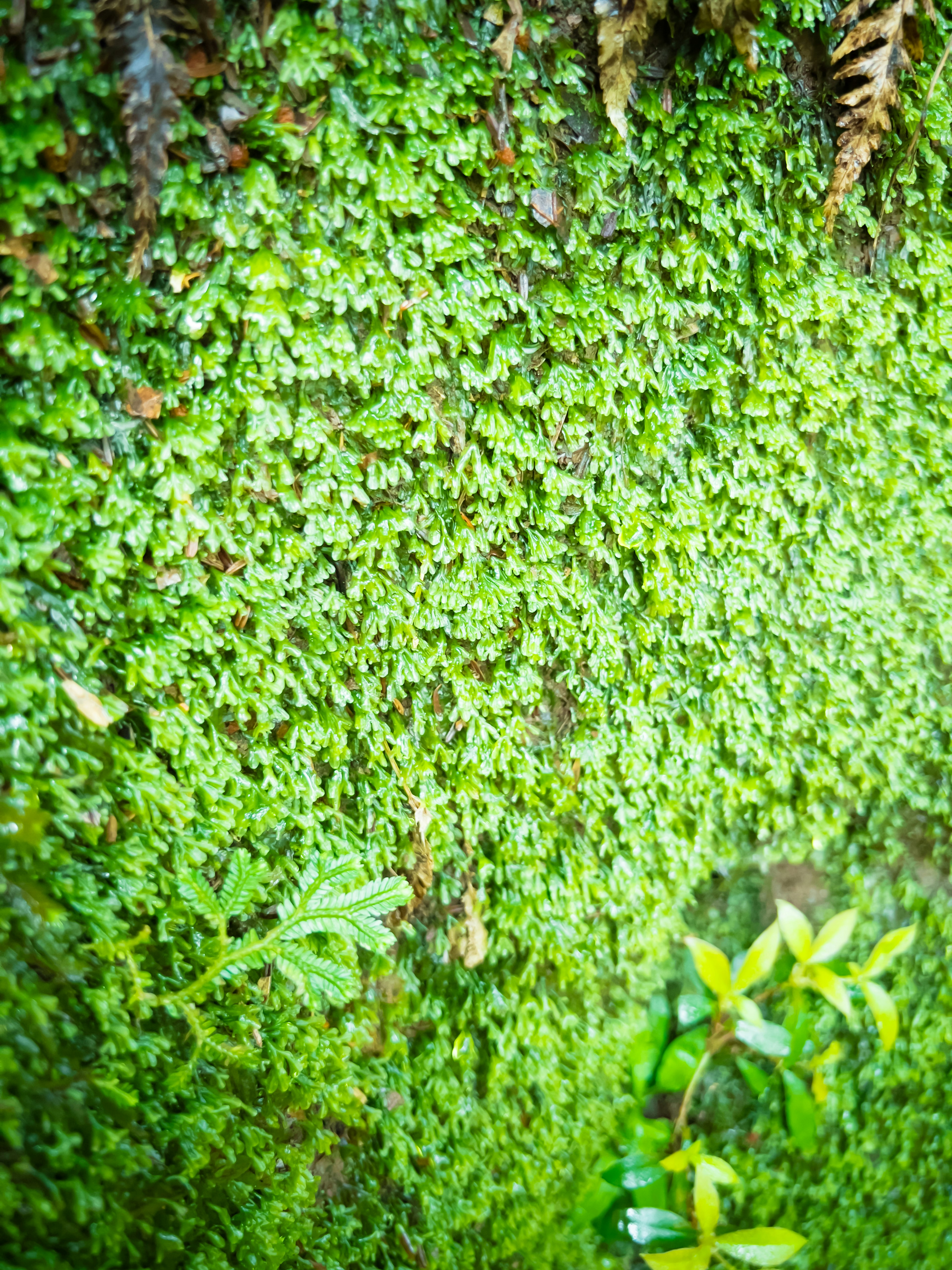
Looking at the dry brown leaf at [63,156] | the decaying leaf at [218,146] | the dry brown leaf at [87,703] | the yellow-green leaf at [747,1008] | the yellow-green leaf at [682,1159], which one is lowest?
the yellow-green leaf at [682,1159]

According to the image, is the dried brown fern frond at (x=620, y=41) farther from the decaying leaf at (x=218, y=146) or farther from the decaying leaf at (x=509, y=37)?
the decaying leaf at (x=218, y=146)

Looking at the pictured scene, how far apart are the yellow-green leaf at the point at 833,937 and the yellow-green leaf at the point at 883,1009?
0.16 meters

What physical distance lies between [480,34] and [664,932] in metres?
2.02

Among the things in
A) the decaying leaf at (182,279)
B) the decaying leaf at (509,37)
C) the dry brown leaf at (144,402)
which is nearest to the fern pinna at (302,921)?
the dry brown leaf at (144,402)

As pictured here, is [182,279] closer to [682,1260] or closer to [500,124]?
[500,124]

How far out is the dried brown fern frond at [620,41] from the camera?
132cm

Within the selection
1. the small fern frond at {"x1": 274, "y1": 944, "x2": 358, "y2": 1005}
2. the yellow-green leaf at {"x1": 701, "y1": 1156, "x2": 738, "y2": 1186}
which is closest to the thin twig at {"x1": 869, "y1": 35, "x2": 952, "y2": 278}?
the small fern frond at {"x1": 274, "y1": 944, "x2": 358, "y2": 1005}

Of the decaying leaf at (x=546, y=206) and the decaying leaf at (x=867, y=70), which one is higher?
the decaying leaf at (x=867, y=70)

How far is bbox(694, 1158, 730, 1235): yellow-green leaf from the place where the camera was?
1921 millimetres

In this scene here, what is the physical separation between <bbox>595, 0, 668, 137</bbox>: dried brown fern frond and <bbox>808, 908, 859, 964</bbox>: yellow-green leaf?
1.99 metres

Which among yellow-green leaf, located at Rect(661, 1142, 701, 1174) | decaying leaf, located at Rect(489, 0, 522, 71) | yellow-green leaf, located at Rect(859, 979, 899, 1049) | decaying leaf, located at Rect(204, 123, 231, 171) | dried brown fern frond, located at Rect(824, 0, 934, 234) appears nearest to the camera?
decaying leaf, located at Rect(204, 123, 231, 171)

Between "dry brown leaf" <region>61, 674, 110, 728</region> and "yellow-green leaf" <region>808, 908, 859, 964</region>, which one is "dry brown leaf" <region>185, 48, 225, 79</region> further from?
"yellow-green leaf" <region>808, 908, 859, 964</region>

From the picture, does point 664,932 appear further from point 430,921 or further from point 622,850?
point 430,921

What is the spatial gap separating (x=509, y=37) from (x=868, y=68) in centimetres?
78
